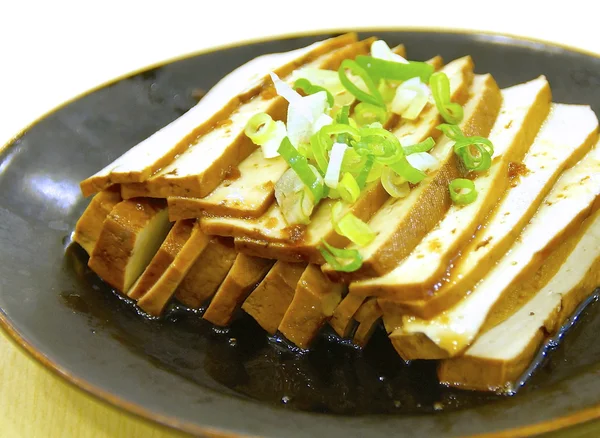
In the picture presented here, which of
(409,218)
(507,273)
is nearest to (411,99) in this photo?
(409,218)

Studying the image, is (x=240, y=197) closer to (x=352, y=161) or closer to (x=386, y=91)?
(x=352, y=161)

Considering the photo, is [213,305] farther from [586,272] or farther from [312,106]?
[586,272]

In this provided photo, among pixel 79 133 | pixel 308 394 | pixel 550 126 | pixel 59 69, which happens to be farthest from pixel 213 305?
pixel 59 69

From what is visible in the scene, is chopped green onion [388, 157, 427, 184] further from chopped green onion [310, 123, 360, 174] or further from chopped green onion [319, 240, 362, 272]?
chopped green onion [319, 240, 362, 272]

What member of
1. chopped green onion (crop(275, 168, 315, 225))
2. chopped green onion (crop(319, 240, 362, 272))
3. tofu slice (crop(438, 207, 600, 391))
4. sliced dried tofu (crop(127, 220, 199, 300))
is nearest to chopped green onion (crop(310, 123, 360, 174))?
chopped green onion (crop(275, 168, 315, 225))

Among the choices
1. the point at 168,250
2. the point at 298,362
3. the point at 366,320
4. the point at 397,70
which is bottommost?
the point at 298,362

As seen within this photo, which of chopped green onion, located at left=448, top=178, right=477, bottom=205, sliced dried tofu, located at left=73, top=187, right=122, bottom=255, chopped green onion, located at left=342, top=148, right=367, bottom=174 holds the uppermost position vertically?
chopped green onion, located at left=342, top=148, right=367, bottom=174
